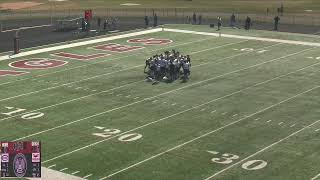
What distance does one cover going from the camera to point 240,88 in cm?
2734

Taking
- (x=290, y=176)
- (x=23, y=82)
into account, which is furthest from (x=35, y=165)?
(x=23, y=82)

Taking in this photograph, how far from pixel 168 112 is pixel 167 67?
18.1 feet

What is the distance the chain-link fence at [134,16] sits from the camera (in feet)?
176

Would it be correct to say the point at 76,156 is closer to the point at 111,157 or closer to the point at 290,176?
the point at 111,157

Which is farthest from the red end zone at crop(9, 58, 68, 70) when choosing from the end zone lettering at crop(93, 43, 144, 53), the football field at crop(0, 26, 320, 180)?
the end zone lettering at crop(93, 43, 144, 53)

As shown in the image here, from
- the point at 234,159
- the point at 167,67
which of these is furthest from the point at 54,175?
the point at 167,67

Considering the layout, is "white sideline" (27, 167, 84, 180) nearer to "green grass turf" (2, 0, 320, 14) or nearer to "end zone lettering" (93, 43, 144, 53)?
"end zone lettering" (93, 43, 144, 53)

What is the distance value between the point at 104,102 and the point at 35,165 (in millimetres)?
12358

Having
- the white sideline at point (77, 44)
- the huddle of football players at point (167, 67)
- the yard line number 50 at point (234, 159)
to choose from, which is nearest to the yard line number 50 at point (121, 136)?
the yard line number 50 at point (234, 159)

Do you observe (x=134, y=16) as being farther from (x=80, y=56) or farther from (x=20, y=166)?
(x=20, y=166)
